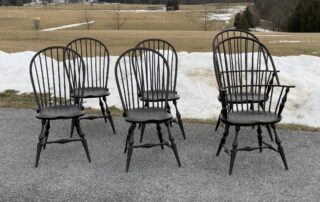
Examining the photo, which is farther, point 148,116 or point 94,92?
point 94,92

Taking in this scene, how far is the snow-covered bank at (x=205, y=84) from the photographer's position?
7523 millimetres

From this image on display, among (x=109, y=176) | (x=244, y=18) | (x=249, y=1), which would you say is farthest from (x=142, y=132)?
(x=249, y=1)

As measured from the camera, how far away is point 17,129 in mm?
6723

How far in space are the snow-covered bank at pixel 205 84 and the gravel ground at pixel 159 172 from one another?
1.29 meters

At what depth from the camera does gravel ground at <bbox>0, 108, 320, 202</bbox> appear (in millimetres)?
4289

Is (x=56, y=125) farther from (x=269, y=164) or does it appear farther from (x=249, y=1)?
(x=249, y=1)

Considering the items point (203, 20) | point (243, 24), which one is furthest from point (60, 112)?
point (203, 20)

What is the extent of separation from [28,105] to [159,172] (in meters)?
4.39

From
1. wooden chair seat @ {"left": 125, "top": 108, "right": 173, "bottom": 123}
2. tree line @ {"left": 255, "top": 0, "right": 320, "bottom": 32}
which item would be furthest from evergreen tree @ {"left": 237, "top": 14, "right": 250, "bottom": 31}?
wooden chair seat @ {"left": 125, "top": 108, "right": 173, "bottom": 123}

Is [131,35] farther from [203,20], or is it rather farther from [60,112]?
[203,20]

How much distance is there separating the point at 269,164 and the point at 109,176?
178 cm

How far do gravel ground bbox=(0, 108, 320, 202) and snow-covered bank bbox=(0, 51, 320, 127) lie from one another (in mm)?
1287

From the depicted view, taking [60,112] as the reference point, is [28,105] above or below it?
below

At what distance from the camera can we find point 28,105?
8.42m
